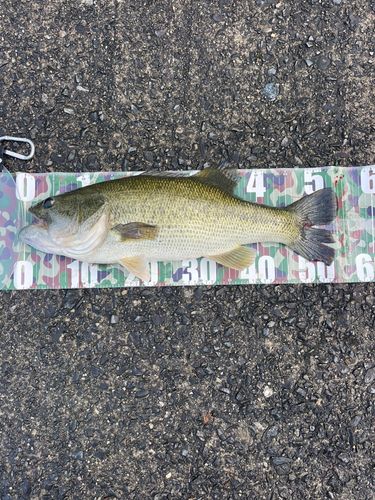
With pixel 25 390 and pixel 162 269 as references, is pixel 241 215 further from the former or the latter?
pixel 25 390

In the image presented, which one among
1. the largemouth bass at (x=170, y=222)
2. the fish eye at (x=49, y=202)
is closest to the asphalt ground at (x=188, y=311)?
the largemouth bass at (x=170, y=222)

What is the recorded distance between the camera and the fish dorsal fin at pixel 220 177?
285cm

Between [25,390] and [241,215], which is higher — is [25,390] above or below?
below

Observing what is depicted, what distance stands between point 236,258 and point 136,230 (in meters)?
0.84

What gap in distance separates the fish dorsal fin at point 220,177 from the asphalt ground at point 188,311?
0.28 m

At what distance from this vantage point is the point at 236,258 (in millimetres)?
2898

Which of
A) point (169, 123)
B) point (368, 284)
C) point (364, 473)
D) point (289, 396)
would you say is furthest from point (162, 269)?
point (364, 473)

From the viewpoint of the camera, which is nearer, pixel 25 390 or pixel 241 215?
pixel 241 215

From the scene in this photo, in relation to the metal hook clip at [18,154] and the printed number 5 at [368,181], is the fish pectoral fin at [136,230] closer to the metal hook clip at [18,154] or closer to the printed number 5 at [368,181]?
the metal hook clip at [18,154]

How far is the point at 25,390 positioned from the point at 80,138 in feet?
7.30

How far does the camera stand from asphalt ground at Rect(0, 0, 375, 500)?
9.73 ft

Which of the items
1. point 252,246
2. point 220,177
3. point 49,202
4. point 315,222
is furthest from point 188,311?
point 49,202

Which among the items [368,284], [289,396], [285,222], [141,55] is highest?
[141,55]

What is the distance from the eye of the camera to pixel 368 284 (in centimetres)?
309
